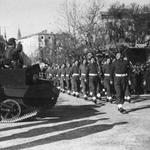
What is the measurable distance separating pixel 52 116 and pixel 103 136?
387cm

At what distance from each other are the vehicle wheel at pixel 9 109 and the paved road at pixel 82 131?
522 mm

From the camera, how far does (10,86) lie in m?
11.5

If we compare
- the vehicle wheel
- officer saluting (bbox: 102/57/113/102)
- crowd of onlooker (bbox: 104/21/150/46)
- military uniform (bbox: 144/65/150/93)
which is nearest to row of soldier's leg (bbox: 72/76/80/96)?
military uniform (bbox: 144/65/150/93)

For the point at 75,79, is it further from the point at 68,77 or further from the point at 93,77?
the point at 93,77

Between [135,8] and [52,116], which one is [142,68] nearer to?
[52,116]

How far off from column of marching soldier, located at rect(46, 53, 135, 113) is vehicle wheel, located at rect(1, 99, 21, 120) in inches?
118

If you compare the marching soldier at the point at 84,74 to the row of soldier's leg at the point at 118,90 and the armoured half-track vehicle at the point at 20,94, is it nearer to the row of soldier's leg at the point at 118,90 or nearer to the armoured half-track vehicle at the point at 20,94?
the row of soldier's leg at the point at 118,90

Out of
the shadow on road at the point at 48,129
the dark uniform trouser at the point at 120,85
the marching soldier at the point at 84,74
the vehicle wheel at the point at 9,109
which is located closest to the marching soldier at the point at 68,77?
the marching soldier at the point at 84,74

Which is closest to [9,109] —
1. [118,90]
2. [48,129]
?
[48,129]

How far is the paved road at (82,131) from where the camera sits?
7887 millimetres

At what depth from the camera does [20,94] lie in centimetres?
1133

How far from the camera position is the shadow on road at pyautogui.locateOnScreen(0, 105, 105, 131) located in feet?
36.6

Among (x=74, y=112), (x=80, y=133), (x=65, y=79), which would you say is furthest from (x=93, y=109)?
(x=65, y=79)

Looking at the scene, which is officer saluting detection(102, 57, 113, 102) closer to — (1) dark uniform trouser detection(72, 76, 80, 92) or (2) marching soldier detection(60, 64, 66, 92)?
(1) dark uniform trouser detection(72, 76, 80, 92)
